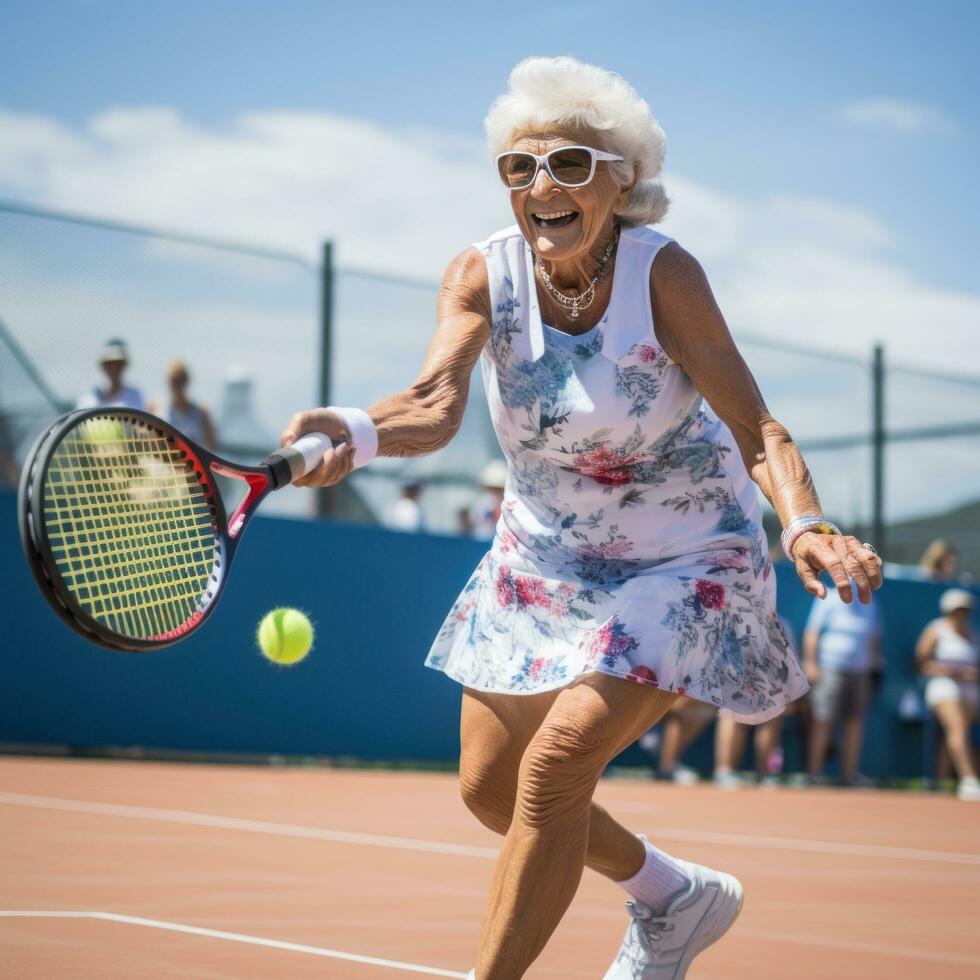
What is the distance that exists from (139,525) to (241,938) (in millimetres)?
1571

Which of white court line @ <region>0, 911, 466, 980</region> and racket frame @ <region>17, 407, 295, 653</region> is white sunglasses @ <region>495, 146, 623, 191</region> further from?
white court line @ <region>0, 911, 466, 980</region>

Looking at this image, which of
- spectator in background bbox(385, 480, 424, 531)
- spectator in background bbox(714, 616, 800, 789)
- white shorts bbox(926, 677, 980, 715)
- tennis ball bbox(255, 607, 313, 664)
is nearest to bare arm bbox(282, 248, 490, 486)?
tennis ball bbox(255, 607, 313, 664)

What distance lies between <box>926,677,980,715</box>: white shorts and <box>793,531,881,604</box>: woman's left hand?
33.4 ft

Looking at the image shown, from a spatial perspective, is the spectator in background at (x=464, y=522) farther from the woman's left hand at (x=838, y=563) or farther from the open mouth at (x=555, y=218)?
the woman's left hand at (x=838, y=563)

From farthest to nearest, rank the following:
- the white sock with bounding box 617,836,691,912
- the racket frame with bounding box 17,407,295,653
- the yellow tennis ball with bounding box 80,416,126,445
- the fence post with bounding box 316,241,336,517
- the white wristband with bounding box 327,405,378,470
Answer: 1. the fence post with bounding box 316,241,336,517
2. the white sock with bounding box 617,836,691,912
3. the white wristband with bounding box 327,405,378,470
4. the yellow tennis ball with bounding box 80,416,126,445
5. the racket frame with bounding box 17,407,295,653

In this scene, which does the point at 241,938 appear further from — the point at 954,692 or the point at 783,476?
the point at 954,692

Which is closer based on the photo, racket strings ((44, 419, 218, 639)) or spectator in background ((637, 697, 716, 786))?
racket strings ((44, 419, 218, 639))

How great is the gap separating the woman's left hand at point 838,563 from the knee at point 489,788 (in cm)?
81

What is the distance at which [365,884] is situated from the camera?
18.2 feet

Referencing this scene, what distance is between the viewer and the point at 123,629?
2867mm

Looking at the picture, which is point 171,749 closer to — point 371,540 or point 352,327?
point 371,540

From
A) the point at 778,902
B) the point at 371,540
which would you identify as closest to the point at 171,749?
the point at 371,540

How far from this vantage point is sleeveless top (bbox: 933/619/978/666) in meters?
12.7

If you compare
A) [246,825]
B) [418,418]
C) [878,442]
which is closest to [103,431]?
[418,418]
